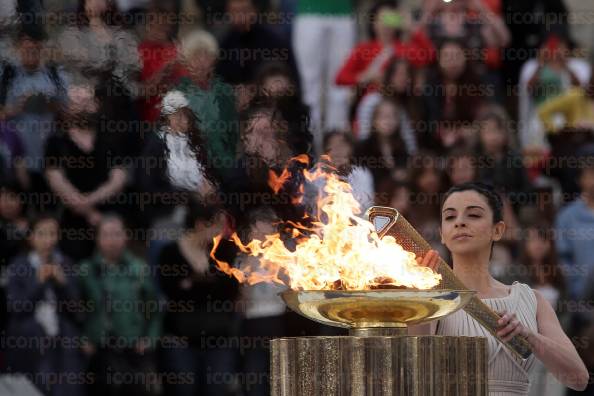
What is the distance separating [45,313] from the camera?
30.0 feet

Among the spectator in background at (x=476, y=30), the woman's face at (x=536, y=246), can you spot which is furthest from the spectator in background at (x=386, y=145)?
the woman's face at (x=536, y=246)

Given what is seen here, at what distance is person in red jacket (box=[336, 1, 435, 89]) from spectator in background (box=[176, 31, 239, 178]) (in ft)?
3.21

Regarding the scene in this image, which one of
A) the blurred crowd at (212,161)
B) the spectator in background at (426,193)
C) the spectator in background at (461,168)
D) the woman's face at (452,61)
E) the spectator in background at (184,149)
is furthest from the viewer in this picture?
the woman's face at (452,61)

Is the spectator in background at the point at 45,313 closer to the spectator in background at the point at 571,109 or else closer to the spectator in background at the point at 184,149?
the spectator in background at the point at 184,149

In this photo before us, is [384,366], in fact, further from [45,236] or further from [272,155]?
[45,236]

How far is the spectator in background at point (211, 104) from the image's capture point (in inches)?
337

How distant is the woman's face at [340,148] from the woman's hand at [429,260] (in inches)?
126

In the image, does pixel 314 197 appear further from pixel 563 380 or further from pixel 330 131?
pixel 563 380

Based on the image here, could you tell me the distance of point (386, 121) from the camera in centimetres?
938

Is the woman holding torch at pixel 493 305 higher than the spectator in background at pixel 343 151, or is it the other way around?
the spectator in background at pixel 343 151

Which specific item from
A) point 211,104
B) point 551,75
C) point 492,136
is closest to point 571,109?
point 551,75

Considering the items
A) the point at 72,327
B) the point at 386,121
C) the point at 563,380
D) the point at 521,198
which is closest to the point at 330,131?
the point at 386,121

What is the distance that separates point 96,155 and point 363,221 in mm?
4296

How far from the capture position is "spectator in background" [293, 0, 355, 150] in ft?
31.0
